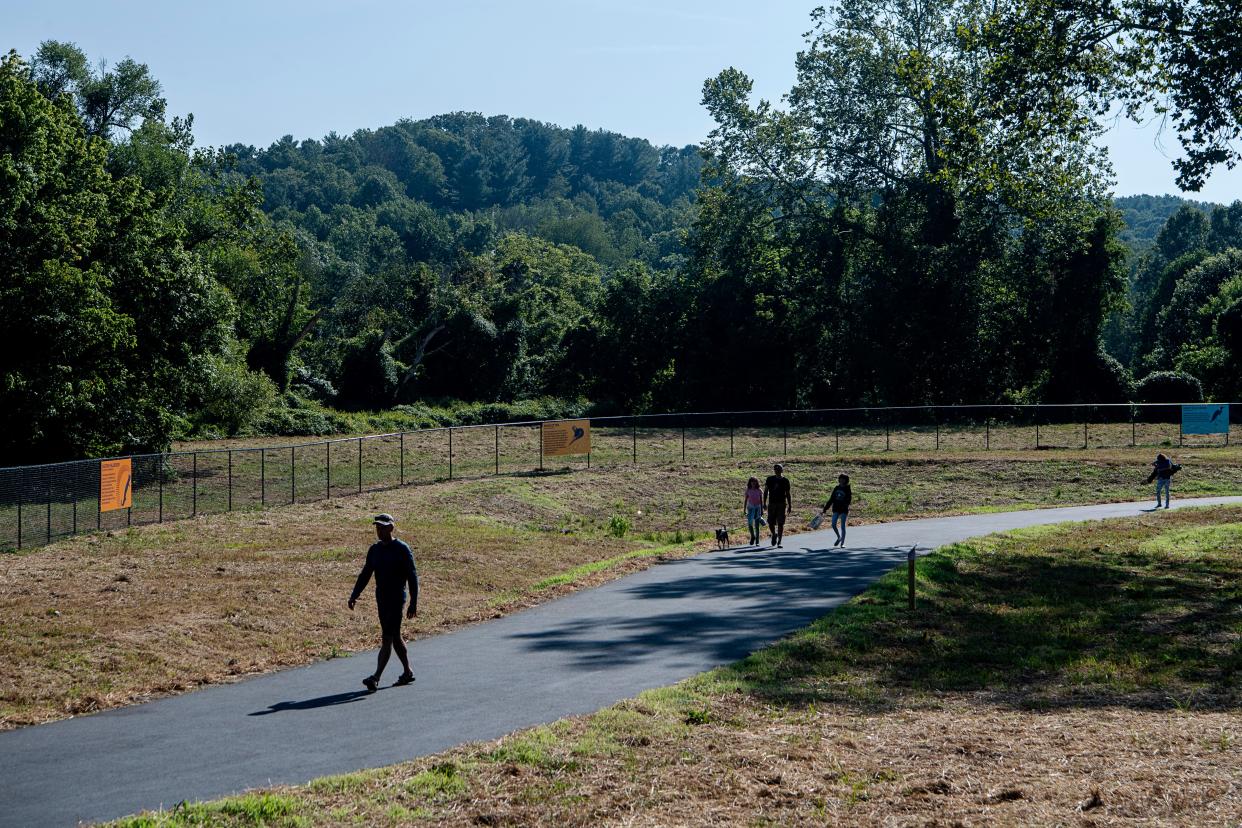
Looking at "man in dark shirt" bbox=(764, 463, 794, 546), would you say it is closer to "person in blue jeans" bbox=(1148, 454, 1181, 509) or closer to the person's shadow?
"person in blue jeans" bbox=(1148, 454, 1181, 509)

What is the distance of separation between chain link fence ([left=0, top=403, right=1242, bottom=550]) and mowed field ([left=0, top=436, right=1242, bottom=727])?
142 centimetres

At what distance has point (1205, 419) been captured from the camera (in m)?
47.8

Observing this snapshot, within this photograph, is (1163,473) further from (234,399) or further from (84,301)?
(234,399)

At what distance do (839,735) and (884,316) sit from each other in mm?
54376

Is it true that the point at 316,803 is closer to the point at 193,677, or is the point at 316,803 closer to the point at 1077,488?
the point at 193,677

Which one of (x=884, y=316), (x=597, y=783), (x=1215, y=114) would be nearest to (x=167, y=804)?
(x=597, y=783)

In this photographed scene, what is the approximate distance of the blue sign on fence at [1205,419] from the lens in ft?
156

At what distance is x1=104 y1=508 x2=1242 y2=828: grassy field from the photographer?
330 inches

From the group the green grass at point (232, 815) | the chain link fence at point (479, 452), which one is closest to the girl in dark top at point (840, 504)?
the chain link fence at point (479, 452)

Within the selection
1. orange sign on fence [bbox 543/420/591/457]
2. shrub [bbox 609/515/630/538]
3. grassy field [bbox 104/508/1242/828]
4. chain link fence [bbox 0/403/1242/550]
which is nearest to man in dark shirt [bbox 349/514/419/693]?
grassy field [bbox 104/508/1242/828]

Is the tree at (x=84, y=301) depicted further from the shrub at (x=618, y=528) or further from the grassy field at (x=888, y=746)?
the grassy field at (x=888, y=746)

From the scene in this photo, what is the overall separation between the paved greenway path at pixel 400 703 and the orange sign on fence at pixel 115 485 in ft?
35.8

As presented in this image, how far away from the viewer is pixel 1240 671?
13.8 metres

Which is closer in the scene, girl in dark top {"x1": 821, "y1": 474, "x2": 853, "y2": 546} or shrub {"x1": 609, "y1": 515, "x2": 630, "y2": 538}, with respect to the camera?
girl in dark top {"x1": 821, "y1": 474, "x2": 853, "y2": 546}
